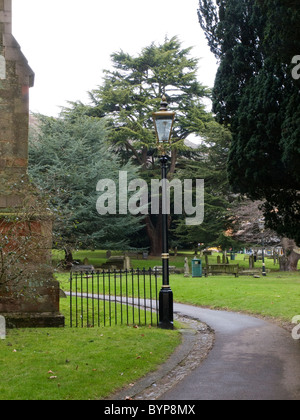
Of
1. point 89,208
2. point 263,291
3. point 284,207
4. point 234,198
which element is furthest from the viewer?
point 234,198

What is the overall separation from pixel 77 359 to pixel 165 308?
3.64m

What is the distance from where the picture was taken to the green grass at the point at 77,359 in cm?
574

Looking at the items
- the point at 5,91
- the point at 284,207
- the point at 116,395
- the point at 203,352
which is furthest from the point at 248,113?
the point at 116,395

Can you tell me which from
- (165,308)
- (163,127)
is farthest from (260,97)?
(165,308)

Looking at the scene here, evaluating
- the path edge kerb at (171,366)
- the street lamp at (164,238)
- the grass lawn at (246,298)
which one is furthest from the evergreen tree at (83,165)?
the path edge kerb at (171,366)

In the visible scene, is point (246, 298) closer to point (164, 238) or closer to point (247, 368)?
point (164, 238)

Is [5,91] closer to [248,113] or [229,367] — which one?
[248,113]

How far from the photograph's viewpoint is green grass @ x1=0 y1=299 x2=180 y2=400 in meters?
5.74

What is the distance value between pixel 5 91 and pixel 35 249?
3.84 m

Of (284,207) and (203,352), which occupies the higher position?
(284,207)

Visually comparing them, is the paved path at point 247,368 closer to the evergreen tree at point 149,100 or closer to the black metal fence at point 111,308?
the black metal fence at point 111,308

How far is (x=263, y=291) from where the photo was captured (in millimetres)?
17234

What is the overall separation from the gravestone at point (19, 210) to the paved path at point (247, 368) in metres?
3.82

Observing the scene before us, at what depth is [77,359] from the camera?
7.25 metres
